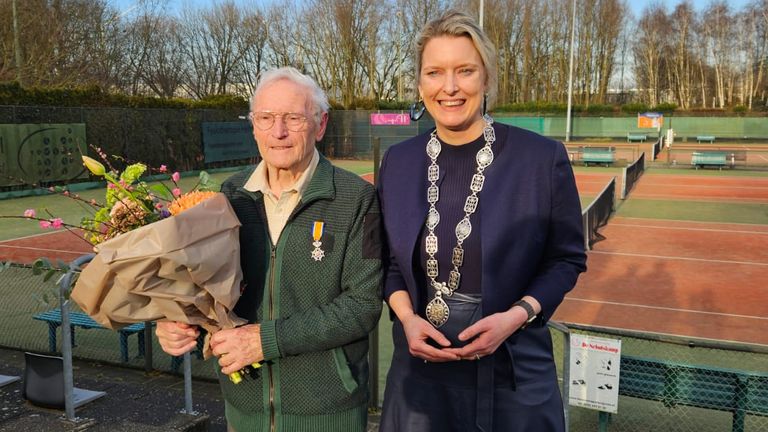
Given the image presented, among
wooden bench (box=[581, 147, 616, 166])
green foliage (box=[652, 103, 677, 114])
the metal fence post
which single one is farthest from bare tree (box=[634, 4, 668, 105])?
the metal fence post

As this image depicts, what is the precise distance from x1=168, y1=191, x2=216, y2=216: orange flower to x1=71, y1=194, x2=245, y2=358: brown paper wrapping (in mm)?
74

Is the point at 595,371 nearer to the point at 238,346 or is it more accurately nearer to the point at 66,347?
the point at 238,346

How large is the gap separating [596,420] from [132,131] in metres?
21.2

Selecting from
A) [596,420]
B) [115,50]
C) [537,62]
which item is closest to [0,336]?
[596,420]

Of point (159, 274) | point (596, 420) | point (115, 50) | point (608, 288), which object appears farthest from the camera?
point (115, 50)

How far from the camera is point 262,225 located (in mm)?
2203

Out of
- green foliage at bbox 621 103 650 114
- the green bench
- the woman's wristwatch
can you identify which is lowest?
the green bench

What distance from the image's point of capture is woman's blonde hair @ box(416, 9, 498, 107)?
1.95m

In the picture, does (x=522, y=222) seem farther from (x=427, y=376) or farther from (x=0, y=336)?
(x=0, y=336)

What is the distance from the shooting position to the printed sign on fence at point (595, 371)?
148 inches

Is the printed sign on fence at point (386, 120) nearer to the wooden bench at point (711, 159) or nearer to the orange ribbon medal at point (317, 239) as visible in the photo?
the wooden bench at point (711, 159)

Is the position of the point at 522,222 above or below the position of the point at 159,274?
above

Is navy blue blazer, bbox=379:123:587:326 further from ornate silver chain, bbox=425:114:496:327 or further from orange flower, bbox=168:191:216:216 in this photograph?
orange flower, bbox=168:191:216:216

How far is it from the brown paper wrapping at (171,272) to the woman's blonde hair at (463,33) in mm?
774
